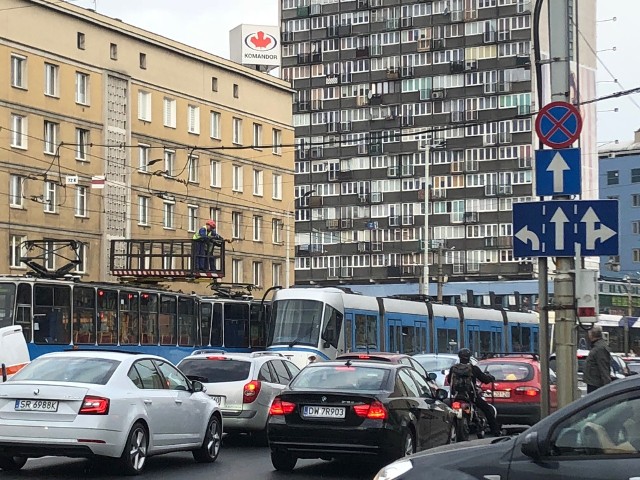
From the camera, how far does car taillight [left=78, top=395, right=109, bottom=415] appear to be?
14703 millimetres

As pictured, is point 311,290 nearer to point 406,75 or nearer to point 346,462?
point 346,462

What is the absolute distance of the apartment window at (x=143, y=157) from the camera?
63.1m

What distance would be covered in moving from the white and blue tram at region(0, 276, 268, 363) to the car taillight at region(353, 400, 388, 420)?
16.8m

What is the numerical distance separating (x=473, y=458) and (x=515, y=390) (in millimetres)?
17143

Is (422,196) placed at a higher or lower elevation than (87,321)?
higher

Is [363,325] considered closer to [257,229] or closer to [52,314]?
[52,314]

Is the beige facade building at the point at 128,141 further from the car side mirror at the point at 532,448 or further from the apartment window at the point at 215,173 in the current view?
the car side mirror at the point at 532,448

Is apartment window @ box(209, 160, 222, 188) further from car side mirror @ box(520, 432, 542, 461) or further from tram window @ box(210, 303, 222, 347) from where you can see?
car side mirror @ box(520, 432, 542, 461)

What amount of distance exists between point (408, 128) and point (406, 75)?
174 inches

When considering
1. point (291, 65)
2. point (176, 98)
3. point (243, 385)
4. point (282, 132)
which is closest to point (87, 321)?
point (243, 385)

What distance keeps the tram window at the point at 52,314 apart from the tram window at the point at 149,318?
13.1 ft

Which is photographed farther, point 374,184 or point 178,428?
point 374,184

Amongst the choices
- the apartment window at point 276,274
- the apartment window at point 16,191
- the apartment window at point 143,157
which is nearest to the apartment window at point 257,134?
the apartment window at point 276,274

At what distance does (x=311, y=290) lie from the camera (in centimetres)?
3638
